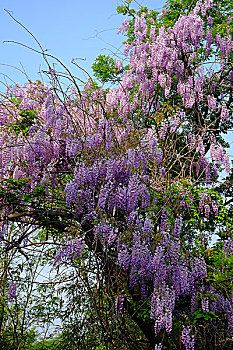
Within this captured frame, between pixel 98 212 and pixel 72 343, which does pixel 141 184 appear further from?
pixel 72 343

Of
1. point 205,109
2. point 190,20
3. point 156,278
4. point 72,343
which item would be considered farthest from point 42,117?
point 205,109

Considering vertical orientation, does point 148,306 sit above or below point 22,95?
below

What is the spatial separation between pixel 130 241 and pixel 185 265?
649mm

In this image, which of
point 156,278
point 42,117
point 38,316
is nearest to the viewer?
point 156,278

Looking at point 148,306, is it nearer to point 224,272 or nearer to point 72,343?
point 224,272

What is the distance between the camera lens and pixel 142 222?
392cm

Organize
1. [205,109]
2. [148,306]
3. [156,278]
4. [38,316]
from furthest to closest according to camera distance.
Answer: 1. [205,109]
2. [38,316]
3. [148,306]
4. [156,278]

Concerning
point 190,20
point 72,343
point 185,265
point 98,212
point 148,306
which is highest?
point 190,20

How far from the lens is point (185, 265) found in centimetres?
375

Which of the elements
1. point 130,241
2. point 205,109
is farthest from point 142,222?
point 205,109

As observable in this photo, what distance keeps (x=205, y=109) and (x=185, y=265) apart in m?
6.65

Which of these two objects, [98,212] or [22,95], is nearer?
[98,212]

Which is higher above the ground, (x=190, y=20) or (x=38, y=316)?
(x=190, y=20)

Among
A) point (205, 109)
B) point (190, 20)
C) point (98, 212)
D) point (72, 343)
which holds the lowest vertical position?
point (72, 343)
